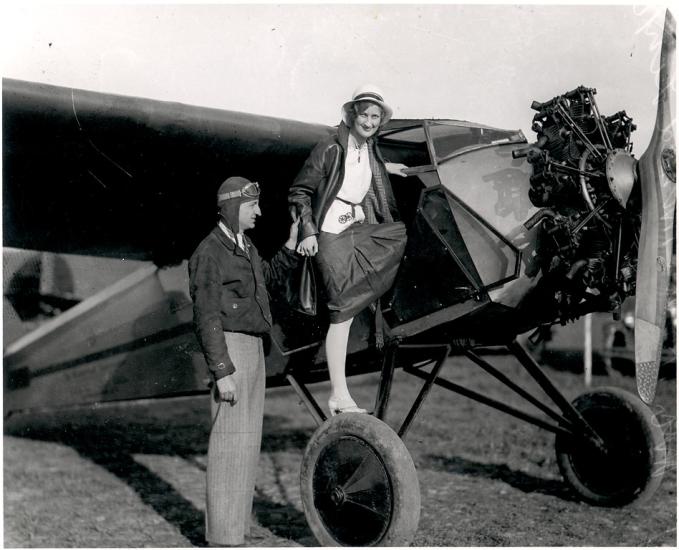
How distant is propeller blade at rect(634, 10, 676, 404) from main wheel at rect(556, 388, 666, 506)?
150 centimetres

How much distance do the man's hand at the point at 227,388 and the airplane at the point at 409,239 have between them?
0.47 meters

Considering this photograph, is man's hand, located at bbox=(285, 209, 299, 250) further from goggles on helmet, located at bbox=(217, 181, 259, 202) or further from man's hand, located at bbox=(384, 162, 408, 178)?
man's hand, located at bbox=(384, 162, 408, 178)

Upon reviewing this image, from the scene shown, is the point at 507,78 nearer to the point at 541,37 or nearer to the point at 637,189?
the point at 541,37

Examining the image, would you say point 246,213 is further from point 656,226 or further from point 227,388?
point 656,226

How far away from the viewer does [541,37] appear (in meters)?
4.34

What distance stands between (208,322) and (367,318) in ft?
3.02

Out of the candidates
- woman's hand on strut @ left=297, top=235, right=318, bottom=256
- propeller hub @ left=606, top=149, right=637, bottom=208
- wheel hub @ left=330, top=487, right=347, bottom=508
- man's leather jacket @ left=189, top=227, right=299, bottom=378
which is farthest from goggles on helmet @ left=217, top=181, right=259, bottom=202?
propeller hub @ left=606, top=149, right=637, bottom=208

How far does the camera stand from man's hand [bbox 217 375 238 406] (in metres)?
3.82

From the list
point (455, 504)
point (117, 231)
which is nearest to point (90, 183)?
point (117, 231)

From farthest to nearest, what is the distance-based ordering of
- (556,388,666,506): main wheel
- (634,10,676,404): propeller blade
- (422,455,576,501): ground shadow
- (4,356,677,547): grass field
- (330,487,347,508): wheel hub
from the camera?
(422,455,576,501): ground shadow
(556,388,666,506): main wheel
(4,356,677,547): grass field
(330,487,347,508): wheel hub
(634,10,676,404): propeller blade

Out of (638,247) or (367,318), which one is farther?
(367,318)

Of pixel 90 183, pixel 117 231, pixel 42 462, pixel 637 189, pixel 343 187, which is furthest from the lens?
pixel 42 462

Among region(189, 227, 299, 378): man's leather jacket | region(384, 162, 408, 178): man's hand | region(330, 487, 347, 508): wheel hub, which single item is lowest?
region(330, 487, 347, 508): wheel hub

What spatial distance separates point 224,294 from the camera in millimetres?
3939
